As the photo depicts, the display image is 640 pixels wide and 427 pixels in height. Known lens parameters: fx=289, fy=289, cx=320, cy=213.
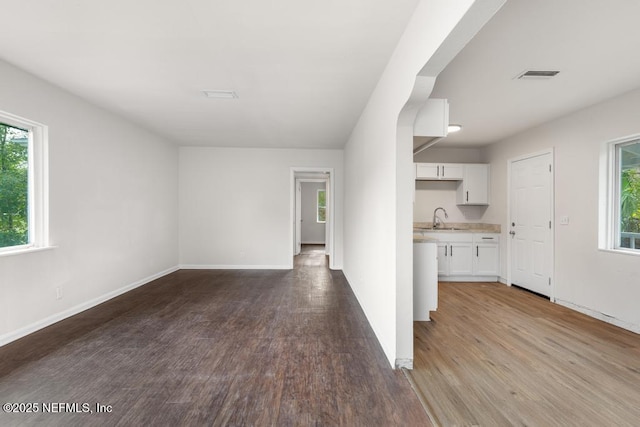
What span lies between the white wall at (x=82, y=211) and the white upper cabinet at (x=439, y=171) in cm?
474

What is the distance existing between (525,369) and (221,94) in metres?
3.85

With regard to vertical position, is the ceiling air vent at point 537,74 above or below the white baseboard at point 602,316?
above

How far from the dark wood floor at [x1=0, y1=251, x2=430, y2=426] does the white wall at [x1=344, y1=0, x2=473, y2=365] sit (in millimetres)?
299

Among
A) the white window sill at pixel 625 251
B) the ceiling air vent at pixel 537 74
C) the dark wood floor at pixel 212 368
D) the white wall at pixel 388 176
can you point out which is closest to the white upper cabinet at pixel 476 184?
the white window sill at pixel 625 251

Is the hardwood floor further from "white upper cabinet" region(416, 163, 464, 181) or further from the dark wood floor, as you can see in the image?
"white upper cabinet" region(416, 163, 464, 181)

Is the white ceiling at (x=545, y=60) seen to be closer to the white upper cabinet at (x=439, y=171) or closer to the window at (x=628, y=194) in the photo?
the window at (x=628, y=194)

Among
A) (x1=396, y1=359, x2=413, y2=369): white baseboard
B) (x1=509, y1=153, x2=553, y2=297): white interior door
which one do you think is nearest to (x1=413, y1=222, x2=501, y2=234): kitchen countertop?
(x1=509, y1=153, x2=553, y2=297): white interior door

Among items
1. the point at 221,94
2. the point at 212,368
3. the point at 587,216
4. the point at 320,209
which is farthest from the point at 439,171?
the point at 320,209

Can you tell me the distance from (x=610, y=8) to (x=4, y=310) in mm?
5132

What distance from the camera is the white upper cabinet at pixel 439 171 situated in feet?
17.3

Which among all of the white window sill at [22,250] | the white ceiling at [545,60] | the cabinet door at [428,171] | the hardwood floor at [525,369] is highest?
the white ceiling at [545,60]

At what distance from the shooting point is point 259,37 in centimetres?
216

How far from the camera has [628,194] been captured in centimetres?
326

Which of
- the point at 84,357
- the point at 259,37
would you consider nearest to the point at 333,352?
the point at 84,357
